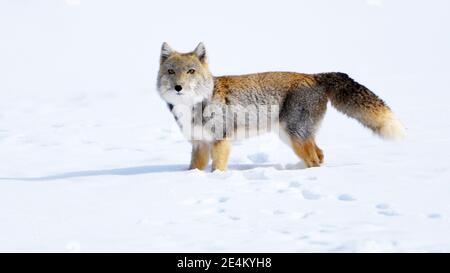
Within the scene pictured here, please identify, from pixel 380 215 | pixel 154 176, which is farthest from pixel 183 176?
pixel 380 215

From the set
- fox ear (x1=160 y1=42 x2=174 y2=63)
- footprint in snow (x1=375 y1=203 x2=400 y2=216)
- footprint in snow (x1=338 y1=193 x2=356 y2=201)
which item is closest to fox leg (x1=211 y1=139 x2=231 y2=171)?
fox ear (x1=160 y1=42 x2=174 y2=63)

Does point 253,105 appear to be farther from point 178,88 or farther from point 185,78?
point 178,88

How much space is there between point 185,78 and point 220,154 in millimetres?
1253

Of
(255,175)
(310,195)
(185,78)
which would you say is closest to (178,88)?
(185,78)

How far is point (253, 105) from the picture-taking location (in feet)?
32.8

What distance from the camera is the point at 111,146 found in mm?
12930

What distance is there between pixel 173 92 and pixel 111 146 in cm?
396

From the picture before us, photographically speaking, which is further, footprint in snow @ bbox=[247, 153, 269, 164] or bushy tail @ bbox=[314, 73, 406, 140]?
footprint in snow @ bbox=[247, 153, 269, 164]

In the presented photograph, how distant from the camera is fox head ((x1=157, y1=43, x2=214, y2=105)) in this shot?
30.9 feet

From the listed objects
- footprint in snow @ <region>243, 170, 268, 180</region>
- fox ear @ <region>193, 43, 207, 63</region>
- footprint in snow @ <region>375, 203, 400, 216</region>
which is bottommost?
footprint in snow @ <region>375, 203, 400, 216</region>

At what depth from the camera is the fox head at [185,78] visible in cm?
943

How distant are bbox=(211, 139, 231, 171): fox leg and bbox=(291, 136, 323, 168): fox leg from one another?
106cm

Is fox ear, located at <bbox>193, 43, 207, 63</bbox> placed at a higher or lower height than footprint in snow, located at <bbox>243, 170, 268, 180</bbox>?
higher

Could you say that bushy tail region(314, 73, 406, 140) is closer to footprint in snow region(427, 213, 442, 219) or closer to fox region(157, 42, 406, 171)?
fox region(157, 42, 406, 171)
